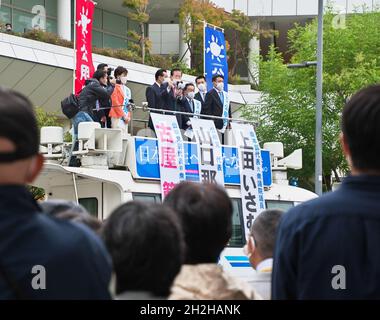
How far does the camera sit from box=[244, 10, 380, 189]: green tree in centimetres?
2972

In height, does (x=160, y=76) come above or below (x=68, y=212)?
above

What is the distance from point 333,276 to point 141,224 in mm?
896

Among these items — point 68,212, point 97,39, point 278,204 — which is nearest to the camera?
point 68,212

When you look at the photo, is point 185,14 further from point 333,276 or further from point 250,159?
point 333,276

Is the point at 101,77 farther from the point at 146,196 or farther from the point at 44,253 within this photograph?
the point at 44,253

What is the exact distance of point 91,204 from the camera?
1258 cm

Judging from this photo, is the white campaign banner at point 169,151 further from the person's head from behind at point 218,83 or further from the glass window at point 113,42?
the glass window at point 113,42

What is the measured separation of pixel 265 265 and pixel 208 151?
8658 millimetres

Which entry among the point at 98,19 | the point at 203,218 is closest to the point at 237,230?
the point at 203,218

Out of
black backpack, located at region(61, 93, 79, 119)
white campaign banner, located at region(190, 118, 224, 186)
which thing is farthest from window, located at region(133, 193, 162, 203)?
black backpack, located at region(61, 93, 79, 119)

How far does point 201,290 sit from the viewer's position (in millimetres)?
3824

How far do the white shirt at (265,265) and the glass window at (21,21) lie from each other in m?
32.7

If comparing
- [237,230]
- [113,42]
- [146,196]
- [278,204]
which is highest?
[113,42]
